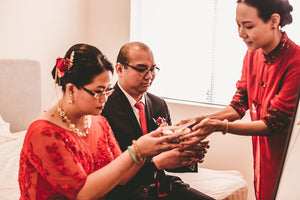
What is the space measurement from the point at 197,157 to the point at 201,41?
6.18ft

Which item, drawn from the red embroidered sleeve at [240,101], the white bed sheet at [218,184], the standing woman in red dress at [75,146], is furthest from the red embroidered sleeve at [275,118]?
the white bed sheet at [218,184]

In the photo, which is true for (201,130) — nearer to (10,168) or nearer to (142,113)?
(142,113)

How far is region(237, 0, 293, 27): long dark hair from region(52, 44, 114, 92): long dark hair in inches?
32.8

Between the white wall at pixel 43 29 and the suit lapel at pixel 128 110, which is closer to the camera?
the suit lapel at pixel 128 110

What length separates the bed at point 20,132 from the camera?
2248mm

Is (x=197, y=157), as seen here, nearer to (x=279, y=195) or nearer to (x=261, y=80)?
(x=261, y=80)

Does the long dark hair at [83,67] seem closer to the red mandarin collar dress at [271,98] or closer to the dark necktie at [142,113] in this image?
the dark necktie at [142,113]

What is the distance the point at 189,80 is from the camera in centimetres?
345

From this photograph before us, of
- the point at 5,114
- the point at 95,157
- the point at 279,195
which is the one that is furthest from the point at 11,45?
the point at 279,195

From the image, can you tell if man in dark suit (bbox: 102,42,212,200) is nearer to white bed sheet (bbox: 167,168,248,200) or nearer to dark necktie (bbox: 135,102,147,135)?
dark necktie (bbox: 135,102,147,135)

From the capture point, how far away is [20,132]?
2938 mm

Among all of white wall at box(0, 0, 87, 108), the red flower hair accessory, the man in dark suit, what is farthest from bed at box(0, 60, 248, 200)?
the red flower hair accessory

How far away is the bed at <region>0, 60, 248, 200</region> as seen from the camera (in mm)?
2248

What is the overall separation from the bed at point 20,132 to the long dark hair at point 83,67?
1058 mm
